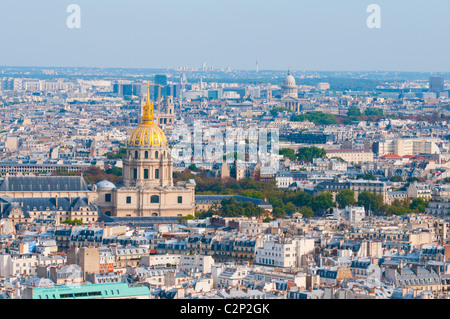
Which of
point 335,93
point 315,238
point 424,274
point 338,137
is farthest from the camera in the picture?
point 335,93

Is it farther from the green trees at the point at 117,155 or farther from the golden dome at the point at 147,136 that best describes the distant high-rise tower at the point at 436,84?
the golden dome at the point at 147,136

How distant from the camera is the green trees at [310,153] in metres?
75.4

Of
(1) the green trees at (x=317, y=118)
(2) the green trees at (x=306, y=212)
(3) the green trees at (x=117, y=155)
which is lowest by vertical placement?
(1) the green trees at (x=317, y=118)

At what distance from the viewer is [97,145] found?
85.5 metres

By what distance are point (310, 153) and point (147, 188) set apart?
30.2 m

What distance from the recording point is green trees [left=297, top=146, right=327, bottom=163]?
247 feet

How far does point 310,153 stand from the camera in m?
76.8

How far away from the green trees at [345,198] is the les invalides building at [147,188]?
531 cm

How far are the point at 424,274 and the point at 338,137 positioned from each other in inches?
2591

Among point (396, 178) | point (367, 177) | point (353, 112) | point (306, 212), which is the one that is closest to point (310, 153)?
point (396, 178)

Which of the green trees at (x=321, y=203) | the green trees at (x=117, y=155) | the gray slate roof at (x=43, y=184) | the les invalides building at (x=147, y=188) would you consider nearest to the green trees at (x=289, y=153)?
the green trees at (x=117, y=155)
